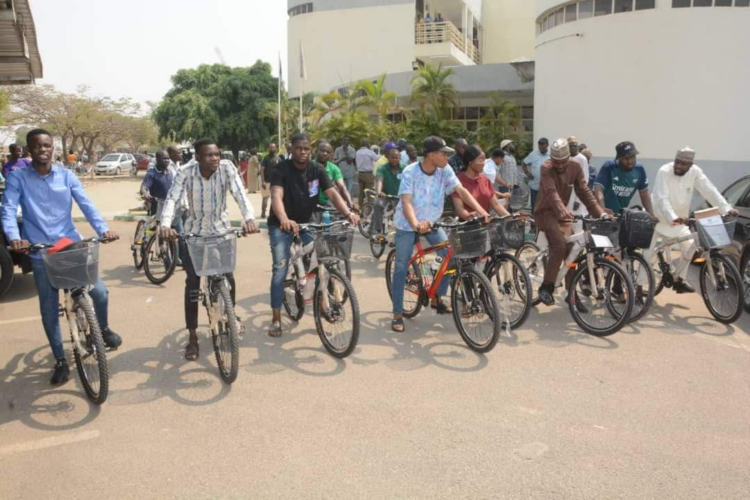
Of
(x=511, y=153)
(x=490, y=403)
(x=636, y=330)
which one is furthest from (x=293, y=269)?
(x=511, y=153)

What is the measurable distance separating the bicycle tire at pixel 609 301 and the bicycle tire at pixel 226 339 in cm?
332

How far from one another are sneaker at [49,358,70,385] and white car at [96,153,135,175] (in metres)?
40.9

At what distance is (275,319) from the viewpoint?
19.9ft

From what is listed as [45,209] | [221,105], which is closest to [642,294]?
[45,209]

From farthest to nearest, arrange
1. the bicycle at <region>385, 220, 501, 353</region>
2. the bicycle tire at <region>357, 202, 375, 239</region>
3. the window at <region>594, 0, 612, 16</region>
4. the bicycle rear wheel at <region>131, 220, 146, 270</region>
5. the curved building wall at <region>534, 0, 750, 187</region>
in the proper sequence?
the window at <region>594, 0, 612, 16</region> < the curved building wall at <region>534, 0, 750, 187</region> < the bicycle tire at <region>357, 202, 375, 239</region> < the bicycle rear wheel at <region>131, 220, 146, 270</region> < the bicycle at <region>385, 220, 501, 353</region>

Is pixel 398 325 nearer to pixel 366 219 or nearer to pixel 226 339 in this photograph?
pixel 226 339

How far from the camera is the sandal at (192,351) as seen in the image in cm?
543

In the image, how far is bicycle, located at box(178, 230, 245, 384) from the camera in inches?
183

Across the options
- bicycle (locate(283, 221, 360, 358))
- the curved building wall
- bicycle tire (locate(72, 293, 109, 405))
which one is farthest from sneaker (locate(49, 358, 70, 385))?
the curved building wall

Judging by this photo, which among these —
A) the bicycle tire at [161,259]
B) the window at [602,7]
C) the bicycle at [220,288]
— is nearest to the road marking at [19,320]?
the bicycle tire at [161,259]

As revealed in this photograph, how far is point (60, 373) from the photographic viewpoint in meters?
4.93

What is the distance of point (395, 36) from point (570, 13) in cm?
1921

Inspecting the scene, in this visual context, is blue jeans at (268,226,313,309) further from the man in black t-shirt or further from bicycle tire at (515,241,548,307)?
bicycle tire at (515,241,548,307)

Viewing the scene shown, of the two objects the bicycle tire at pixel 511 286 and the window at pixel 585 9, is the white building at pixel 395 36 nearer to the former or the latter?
the window at pixel 585 9
